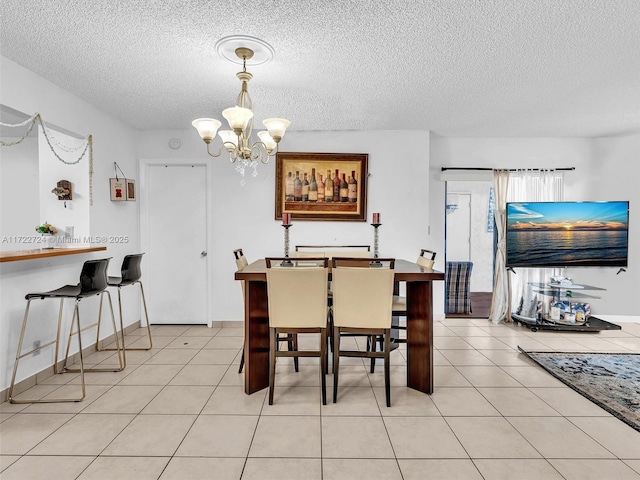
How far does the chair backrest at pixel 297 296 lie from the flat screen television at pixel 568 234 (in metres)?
3.27

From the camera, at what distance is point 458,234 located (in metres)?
7.18

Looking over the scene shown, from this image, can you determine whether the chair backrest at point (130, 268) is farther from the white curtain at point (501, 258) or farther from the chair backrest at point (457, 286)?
the white curtain at point (501, 258)

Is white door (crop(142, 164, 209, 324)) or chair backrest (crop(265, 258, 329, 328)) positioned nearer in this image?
chair backrest (crop(265, 258, 329, 328))

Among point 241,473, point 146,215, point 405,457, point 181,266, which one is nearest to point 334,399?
point 405,457

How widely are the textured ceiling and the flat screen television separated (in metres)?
1.10

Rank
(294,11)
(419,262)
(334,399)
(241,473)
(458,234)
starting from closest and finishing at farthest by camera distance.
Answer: (241,473)
(294,11)
(334,399)
(419,262)
(458,234)

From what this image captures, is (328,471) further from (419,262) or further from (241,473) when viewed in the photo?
(419,262)

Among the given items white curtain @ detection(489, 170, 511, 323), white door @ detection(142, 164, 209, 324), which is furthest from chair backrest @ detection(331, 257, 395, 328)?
white curtain @ detection(489, 170, 511, 323)

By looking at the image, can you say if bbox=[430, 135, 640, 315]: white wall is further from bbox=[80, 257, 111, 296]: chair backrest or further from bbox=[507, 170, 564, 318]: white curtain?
bbox=[80, 257, 111, 296]: chair backrest

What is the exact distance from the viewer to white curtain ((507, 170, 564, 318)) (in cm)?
467

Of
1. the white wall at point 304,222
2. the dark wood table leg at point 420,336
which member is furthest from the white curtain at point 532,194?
the dark wood table leg at point 420,336

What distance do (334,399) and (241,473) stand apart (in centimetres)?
86

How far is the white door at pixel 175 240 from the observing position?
441 cm

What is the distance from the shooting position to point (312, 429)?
2.12 meters
